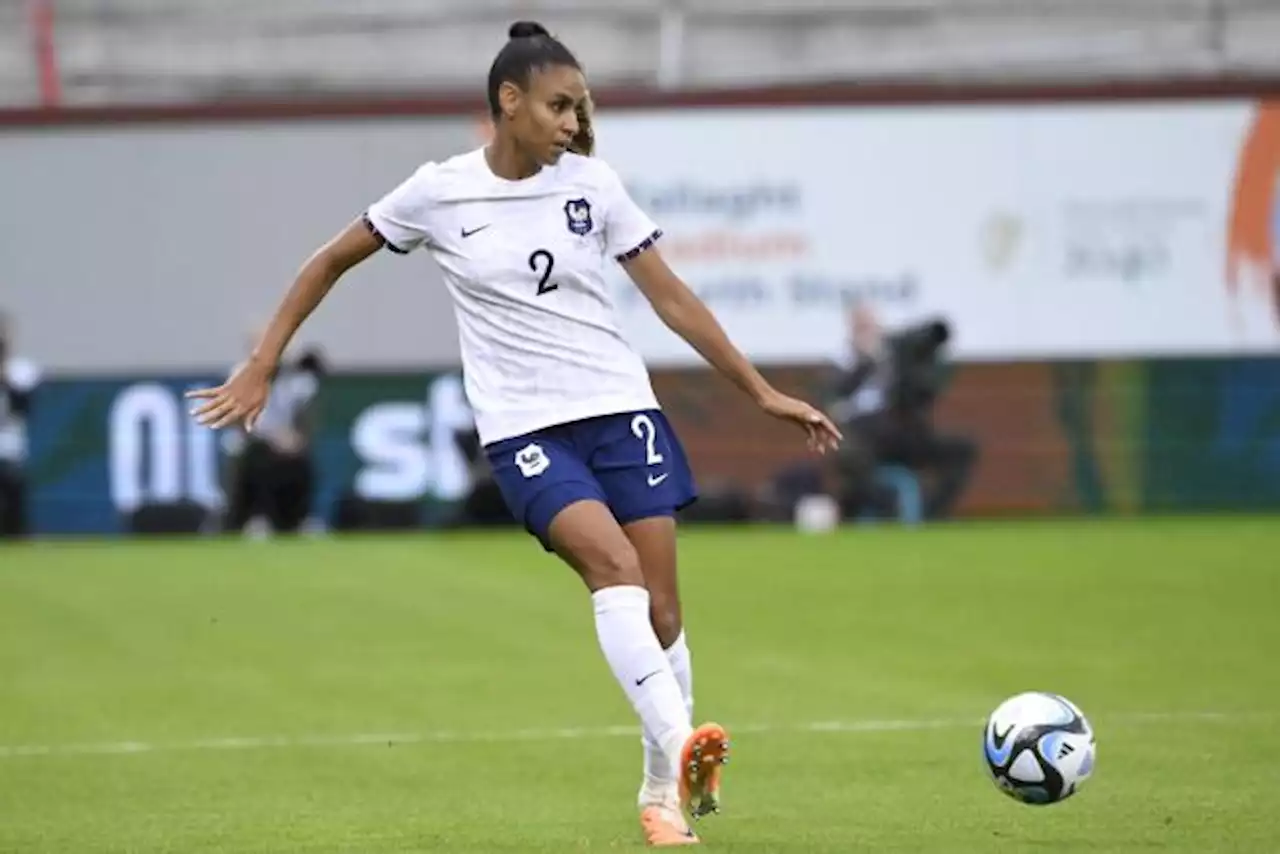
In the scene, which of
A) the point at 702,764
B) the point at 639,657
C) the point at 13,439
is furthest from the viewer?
the point at 13,439

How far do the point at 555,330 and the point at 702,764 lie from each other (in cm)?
141

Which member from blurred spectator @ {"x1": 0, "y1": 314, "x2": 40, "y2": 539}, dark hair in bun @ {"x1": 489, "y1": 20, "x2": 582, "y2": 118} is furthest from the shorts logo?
blurred spectator @ {"x1": 0, "y1": 314, "x2": 40, "y2": 539}

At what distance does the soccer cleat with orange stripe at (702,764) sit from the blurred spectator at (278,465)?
16162mm

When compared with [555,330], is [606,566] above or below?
below

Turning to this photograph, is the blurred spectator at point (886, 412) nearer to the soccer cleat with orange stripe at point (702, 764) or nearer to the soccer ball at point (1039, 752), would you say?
the soccer ball at point (1039, 752)

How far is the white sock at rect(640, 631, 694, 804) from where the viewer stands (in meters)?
8.19

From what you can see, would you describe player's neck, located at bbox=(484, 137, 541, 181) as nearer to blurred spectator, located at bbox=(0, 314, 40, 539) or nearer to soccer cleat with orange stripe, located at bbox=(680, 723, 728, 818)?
soccer cleat with orange stripe, located at bbox=(680, 723, 728, 818)

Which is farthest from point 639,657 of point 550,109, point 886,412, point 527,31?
point 886,412

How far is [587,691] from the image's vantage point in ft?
42.8

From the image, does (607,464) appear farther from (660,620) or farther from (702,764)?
(702,764)

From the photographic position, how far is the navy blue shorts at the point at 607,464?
8039mm

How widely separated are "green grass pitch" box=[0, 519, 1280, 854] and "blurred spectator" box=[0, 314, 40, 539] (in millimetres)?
2067

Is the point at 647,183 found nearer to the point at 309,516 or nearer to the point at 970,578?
the point at 309,516

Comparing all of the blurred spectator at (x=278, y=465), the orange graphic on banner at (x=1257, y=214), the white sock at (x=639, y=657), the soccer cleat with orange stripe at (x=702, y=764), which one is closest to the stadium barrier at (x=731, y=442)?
the blurred spectator at (x=278, y=465)
